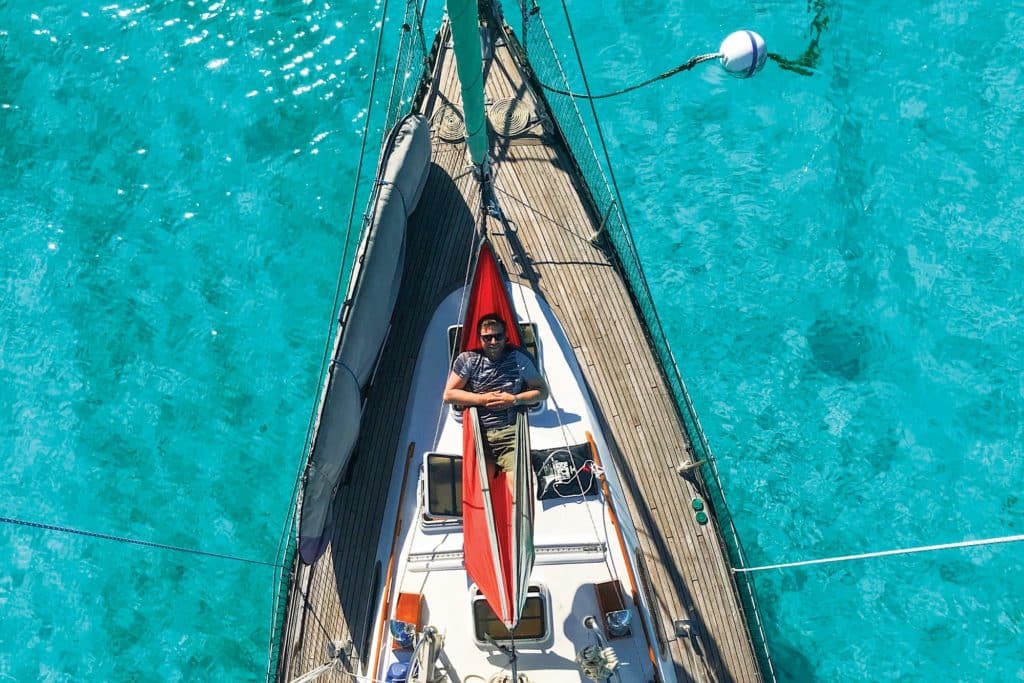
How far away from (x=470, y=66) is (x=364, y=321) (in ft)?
9.63

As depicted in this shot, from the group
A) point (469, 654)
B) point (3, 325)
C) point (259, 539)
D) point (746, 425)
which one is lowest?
point (469, 654)

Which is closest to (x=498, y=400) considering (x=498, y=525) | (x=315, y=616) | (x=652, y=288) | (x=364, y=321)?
(x=498, y=525)

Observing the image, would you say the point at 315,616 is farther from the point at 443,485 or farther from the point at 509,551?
the point at 509,551

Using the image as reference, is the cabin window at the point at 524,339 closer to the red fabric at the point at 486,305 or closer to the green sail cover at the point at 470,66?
the red fabric at the point at 486,305

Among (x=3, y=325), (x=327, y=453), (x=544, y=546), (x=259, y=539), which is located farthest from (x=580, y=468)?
(x=3, y=325)

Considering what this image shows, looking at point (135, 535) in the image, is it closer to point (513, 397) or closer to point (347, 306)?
point (347, 306)

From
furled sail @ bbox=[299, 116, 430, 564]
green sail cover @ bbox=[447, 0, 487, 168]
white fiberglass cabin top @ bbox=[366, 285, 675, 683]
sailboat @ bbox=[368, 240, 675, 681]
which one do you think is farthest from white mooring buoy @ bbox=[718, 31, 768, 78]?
white fiberglass cabin top @ bbox=[366, 285, 675, 683]

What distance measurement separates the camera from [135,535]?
9.99 metres

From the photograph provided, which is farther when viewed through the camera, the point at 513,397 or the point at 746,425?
the point at 746,425

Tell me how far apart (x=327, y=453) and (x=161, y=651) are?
5509 mm

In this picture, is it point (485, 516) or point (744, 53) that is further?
point (744, 53)

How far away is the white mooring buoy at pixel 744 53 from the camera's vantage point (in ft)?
29.7

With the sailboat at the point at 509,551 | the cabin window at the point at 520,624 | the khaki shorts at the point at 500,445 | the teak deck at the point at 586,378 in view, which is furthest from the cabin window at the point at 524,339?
the cabin window at the point at 520,624

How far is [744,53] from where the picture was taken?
906 centimetres
